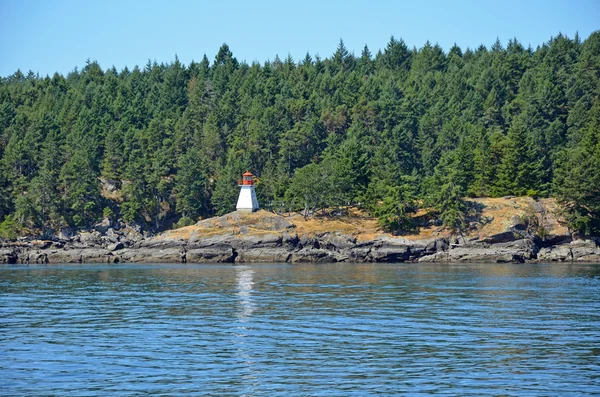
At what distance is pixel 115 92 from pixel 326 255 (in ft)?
318

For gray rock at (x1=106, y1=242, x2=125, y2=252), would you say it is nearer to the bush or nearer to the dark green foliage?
the bush

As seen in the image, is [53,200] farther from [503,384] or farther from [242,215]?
[503,384]

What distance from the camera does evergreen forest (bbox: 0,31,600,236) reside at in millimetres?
111938

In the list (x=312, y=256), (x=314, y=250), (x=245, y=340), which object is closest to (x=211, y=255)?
(x=312, y=256)

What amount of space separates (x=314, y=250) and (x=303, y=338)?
67430 mm

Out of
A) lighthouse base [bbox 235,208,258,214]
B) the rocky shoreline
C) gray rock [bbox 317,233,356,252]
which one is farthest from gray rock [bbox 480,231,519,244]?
lighthouse base [bbox 235,208,258,214]

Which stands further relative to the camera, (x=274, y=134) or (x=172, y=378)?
(x=274, y=134)

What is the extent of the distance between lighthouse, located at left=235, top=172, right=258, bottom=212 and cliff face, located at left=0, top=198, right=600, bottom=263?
12.6ft

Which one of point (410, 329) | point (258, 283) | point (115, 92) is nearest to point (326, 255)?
point (258, 283)

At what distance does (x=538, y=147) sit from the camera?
12525 centimetres

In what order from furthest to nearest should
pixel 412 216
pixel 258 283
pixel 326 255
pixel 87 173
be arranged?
pixel 87 173, pixel 412 216, pixel 326 255, pixel 258 283

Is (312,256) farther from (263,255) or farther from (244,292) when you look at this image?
(244,292)

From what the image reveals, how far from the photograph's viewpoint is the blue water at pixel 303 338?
26234 mm

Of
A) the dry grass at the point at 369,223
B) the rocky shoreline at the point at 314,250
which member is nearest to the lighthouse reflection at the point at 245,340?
the rocky shoreline at the point at 314,250
